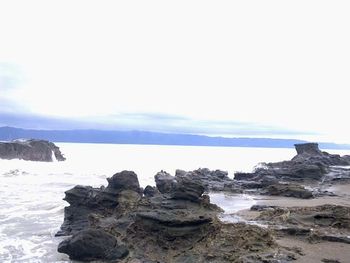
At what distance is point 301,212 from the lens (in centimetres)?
1703

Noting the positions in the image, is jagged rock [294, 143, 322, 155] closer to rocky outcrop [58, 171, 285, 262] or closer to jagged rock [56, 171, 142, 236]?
jagged rock [56, 171, 142, 236]

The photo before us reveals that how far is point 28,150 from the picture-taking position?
7025cm

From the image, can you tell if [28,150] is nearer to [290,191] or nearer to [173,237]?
[290,191]

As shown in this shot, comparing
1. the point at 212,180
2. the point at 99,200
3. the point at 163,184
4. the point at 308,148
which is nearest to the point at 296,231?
the point at 99,200

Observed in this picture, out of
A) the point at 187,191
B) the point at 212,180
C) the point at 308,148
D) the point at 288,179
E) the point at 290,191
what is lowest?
the point at 212,180

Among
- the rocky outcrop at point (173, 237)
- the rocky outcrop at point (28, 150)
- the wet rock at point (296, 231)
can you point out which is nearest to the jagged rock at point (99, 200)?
the rocky outcrop at point (173, 237)

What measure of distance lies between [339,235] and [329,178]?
23247mm

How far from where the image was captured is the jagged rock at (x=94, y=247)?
41.5 feet

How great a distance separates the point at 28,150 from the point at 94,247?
61.2m

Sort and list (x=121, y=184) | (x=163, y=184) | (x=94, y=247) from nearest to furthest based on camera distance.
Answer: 1. (x=94, y=247)
2. (x=121, y=184)
3. (x=163, y=184)

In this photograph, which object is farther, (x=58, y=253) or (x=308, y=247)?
(x=58, y=253)

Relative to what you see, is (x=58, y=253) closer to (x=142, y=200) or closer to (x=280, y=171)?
(x=142, y=200)

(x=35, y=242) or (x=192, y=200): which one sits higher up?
(x=192, y=200)

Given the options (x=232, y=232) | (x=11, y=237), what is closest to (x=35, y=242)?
(x=11, y=237)
